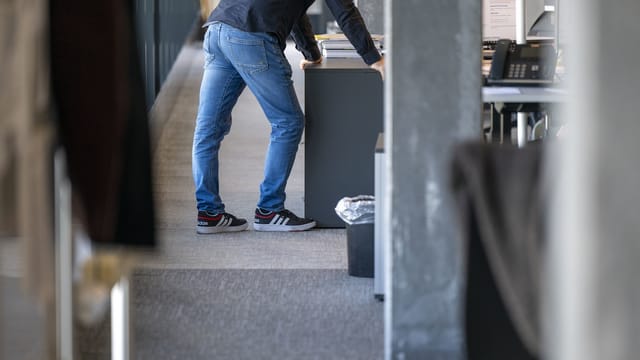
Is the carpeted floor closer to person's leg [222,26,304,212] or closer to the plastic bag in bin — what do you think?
the plastic bag in bin

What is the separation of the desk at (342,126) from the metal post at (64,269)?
10.4 ft

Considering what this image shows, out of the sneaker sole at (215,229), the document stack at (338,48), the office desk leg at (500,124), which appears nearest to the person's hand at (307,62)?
the document stack at (338,48)

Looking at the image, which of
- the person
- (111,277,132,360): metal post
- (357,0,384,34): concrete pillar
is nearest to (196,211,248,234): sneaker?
the person

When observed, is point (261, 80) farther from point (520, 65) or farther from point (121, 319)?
point (121, 319)

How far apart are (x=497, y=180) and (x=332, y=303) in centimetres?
260

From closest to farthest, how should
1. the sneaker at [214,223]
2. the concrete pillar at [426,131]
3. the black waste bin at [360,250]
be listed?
the concrete pillar at [426,131]
the black waste bin at [360,250]
the sneaker at [214,223]

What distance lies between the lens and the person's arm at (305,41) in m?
6.18

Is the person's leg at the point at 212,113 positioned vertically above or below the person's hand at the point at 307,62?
below

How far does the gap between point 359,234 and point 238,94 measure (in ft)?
4.02

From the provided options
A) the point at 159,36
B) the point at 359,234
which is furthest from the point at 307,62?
the point at 159,36

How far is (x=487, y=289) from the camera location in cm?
237

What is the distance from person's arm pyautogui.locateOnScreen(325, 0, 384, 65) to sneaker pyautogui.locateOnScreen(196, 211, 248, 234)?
3.47 feet

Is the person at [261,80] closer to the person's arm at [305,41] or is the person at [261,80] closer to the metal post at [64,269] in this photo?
the person's arm at [305,41]

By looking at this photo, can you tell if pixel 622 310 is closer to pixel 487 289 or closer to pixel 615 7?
pixel 615 7
